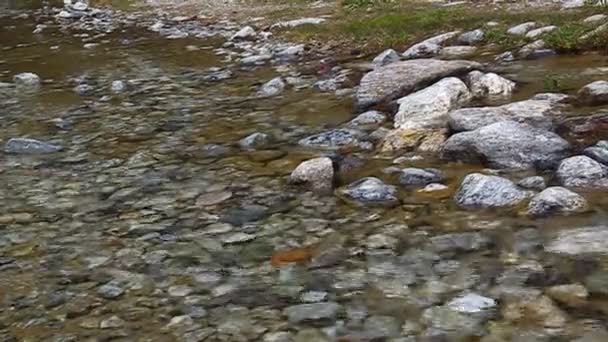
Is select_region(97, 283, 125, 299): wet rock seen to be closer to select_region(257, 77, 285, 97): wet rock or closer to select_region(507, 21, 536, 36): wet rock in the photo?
select_region(257, 77, 285, 97): wet rock

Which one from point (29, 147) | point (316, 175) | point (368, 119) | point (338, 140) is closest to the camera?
point (316, 175)

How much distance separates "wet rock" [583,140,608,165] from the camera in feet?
18.4

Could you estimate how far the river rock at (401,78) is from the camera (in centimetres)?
830

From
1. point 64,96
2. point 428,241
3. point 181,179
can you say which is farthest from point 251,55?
point 428,241

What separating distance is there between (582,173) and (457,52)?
5.27 m

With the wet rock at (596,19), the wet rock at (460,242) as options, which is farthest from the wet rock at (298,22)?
the wet rock at (460,242)

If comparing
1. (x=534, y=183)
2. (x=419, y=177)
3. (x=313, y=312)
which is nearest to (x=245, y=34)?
(x=419, y=177)

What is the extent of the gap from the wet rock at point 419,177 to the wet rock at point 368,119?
5.73ft

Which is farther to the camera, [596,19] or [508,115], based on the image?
[596,19]

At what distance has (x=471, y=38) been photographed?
11.0 meters

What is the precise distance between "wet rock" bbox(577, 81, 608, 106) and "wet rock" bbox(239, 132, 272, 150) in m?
2.98

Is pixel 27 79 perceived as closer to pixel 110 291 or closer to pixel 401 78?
pixel 401 78

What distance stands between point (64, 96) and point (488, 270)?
8110mm

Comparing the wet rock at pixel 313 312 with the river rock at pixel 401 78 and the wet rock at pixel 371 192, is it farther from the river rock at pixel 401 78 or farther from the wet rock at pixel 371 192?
the river rock at pixel 401 78
